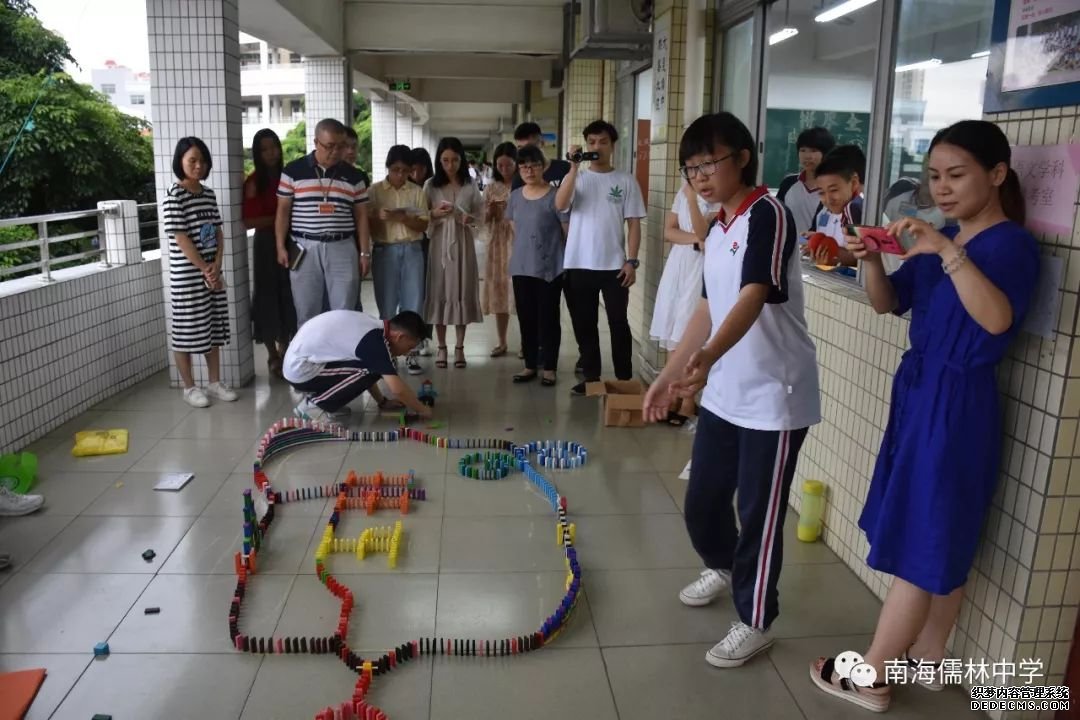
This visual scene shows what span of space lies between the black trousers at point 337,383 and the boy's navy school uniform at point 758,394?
2314mm

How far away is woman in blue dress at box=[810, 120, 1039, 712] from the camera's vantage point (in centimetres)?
181

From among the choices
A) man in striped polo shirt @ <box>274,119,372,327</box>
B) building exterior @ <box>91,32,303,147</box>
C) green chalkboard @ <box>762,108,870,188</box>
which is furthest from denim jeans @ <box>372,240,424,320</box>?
building exterior @ <box>91,32,303,147</box>

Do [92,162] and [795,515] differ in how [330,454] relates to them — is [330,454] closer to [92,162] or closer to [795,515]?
[795,515]

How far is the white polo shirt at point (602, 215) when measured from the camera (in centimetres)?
466

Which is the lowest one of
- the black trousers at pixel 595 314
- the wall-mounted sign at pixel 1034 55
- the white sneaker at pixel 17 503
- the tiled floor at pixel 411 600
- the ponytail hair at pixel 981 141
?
the tiled floor at pixel 411 600

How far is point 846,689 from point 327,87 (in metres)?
8.29

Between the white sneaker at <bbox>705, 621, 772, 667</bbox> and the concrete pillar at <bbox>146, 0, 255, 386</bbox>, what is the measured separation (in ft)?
12.0

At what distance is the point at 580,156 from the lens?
451cm

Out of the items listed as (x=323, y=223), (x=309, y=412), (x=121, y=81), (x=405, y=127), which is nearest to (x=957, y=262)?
(x=309, y=412)

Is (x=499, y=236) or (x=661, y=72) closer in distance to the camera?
(x=661, y=72)

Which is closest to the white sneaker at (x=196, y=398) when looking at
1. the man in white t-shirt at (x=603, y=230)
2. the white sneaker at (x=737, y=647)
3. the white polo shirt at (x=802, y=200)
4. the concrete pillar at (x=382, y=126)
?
the man in white t-shirt at (x=603, y=230)

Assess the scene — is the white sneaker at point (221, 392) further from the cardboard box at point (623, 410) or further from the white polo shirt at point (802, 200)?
the white polo shirt at point (802, 200)

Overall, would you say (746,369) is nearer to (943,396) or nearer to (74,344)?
(943,396)

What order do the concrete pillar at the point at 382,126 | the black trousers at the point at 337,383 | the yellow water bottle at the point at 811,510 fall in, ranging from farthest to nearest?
the concrete pillar at the point at 382,126
the black trousers at the point at 337,383
the yellow water bottle at the point at 811,510
